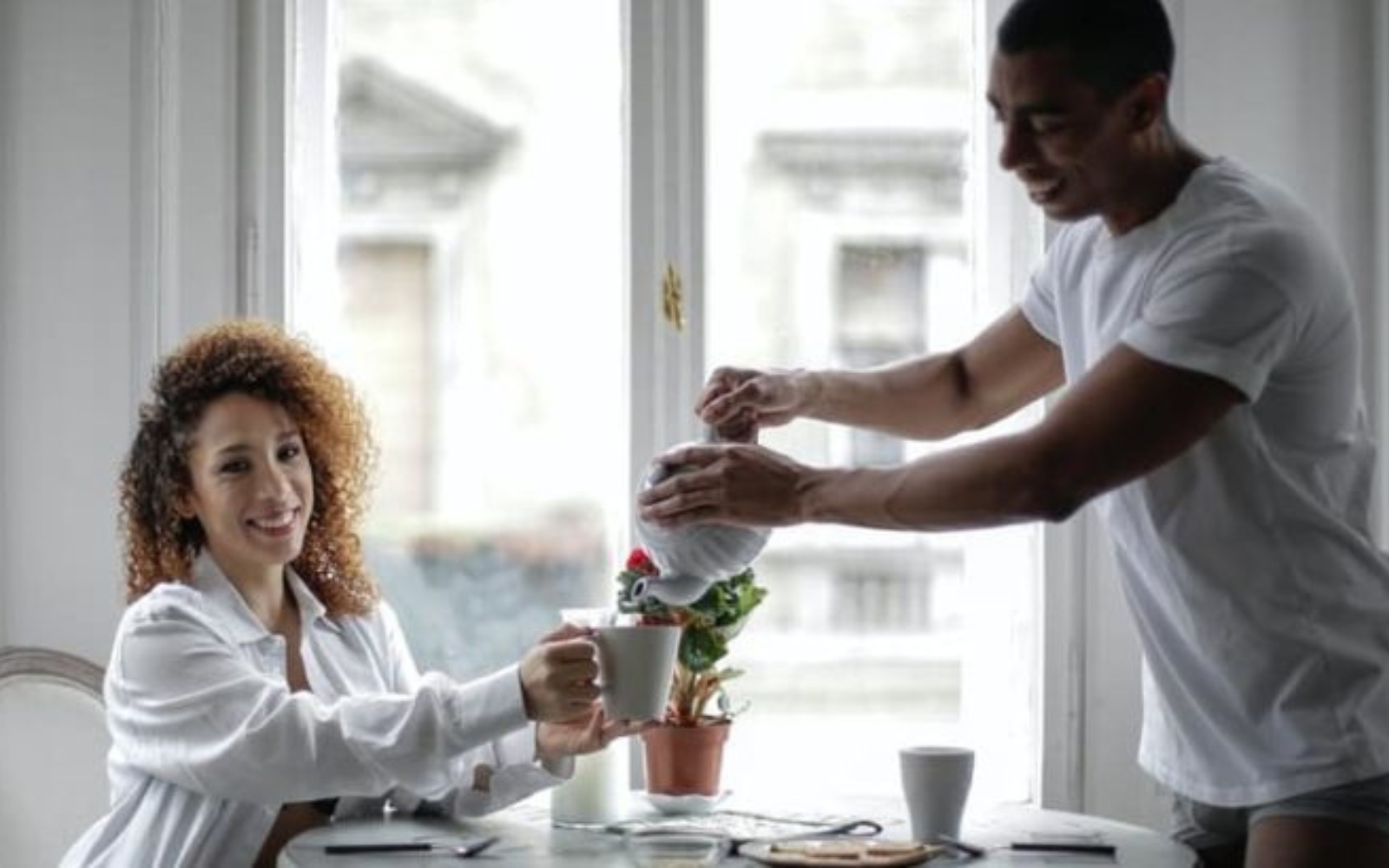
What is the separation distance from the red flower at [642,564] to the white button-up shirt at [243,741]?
0.26 metres

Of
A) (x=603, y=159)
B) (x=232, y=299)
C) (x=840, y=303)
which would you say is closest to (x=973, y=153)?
(x=840, y=303)

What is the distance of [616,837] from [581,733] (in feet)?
0.51

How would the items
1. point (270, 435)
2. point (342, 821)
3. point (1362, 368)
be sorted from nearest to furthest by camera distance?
point (342, 821), point (270, 435), point (1362, 368)

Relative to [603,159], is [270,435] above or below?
below

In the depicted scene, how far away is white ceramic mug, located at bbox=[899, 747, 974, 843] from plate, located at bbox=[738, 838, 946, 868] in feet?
0.13

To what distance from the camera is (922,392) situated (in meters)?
2.40

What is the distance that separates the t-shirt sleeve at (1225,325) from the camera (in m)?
1.77

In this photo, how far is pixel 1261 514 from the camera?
1.84 m

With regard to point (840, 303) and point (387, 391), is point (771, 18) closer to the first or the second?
point (840, 303)

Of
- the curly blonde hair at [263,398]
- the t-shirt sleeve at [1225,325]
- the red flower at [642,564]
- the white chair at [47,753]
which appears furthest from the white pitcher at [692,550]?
the white chair at [47,753]

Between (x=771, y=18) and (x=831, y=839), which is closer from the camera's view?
(x=831, y=839)

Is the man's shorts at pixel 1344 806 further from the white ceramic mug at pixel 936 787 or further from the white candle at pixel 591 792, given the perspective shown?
the white candle at pixel 591 792

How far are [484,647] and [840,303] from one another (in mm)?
786

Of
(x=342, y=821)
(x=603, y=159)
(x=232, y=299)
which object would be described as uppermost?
(x=603, y=159)
